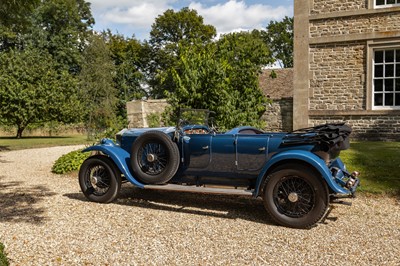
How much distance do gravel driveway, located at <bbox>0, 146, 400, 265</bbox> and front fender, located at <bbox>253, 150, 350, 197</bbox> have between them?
19.3 inches

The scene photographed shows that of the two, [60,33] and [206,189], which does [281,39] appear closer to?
[60,33]

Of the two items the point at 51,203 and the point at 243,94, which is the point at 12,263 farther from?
the point at 243,94

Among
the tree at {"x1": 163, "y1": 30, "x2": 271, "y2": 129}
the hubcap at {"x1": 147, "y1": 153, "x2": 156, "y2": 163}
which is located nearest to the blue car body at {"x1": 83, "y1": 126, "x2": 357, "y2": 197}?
the hubcap at {"x1": 147, "y1": 153, "x2": 156, "y2": 163}

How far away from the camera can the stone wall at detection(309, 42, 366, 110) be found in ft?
42.8

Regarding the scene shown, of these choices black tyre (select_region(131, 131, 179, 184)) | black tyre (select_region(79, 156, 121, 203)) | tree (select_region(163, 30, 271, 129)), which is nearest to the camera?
black tyre (select_region(131, 131, 179, 184))

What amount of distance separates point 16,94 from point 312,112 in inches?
715

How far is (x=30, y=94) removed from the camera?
79.7 feet

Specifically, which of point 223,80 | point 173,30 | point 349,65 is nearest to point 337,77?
point 349,65

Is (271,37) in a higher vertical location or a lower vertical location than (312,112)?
higher

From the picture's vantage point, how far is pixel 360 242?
4.30 metres

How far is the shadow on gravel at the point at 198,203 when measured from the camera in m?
5.60

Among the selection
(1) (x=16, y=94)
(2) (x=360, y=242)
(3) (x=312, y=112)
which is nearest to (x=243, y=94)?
(3) (x=312, y=112)

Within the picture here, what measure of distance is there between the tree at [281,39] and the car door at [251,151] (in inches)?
1853

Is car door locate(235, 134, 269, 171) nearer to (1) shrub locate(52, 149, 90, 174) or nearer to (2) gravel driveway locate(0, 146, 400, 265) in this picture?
A: (2) gravel driveway locate(0, 146, 400, 265)
